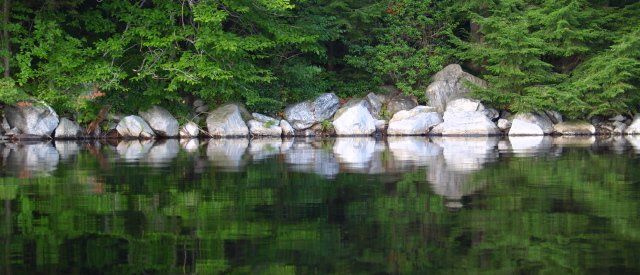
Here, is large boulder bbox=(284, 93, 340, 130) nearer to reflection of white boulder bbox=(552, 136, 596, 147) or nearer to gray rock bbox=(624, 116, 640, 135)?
reflection of white boulder bbox=(552, 136, 596, 147)

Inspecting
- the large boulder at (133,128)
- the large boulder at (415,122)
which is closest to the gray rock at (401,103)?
the large boulder at (415,122)

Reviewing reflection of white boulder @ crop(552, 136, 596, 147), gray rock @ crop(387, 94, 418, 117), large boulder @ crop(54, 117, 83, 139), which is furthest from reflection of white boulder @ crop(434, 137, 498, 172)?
large boulder @ crop(54, 117, 83, 139)

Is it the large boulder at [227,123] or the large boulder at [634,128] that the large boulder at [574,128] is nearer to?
the large boulder at [634,128]

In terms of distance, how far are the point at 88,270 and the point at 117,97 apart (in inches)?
772

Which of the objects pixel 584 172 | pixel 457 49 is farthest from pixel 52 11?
pixel 584 172

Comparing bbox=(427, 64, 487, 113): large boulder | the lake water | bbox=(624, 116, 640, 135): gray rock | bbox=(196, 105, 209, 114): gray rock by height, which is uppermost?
bbox=(427, 64, 487, 113): large boulder

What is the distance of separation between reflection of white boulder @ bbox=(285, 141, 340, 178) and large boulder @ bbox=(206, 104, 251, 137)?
26.1ft

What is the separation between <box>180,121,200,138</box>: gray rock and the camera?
23625mm

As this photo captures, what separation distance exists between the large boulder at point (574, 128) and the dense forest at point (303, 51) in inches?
16.1

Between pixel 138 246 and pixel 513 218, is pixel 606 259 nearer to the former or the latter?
pixel 513 218

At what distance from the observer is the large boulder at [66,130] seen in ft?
73.7

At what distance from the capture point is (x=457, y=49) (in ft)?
89.6

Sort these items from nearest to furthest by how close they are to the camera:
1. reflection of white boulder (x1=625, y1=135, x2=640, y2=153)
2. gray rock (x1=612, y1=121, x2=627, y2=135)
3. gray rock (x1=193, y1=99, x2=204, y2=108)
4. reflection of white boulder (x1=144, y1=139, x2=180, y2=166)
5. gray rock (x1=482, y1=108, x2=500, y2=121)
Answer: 1. reflection of white boulder (x1=144, y1=139, x2=180, y2=166)
2. reflection of white boulder (x1=625, y1=135, x2=640, y2=153)
3. gray rock (x1=612, y1=121, x2=627, y2=135)
4. gray rock (x1=193, y1=99, x2=204, y2=108)
5. gray rock (x1=482, y1=108, x2=500, y2=121)

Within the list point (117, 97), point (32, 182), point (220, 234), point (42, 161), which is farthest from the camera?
point (117, 97)
